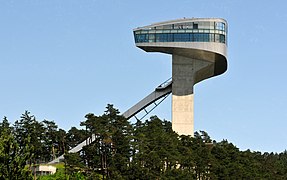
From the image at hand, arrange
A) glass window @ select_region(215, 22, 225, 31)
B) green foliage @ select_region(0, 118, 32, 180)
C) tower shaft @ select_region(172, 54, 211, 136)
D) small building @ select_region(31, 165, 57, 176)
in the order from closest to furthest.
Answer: green foliage @ select_region(0, 118, 32, 180)
small building @ select_region(31, 165, 57, 176)
tower shaft @ select_region(172, 54, 211, 136)
glass window @ select_region(215, 22, 225, 31)

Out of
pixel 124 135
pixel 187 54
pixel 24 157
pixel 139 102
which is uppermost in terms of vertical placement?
pixel 187 54

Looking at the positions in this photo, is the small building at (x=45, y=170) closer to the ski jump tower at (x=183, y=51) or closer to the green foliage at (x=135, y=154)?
the green foliage at (x=135, y=154)

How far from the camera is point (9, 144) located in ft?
95.7

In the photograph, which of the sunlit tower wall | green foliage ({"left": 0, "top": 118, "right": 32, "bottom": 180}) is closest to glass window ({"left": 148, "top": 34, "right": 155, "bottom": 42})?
the sunlit tower wall

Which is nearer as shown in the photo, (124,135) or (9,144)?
(9,144)

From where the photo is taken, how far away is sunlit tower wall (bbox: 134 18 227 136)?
7019cm

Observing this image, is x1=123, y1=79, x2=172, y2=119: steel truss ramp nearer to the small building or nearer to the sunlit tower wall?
the sunlit tower wall

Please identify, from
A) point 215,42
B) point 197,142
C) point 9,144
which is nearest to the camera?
point 9,144

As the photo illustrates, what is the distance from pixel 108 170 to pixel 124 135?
10.4 ft

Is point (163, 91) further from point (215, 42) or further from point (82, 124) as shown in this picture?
point (82, 124)

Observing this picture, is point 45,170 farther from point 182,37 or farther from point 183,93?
point 182,37

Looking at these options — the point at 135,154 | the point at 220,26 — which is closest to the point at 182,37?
the point at 220,26

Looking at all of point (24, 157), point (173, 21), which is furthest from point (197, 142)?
point (24, 157)

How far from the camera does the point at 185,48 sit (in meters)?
69.9
